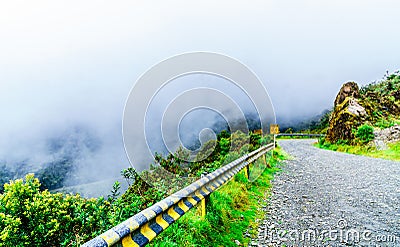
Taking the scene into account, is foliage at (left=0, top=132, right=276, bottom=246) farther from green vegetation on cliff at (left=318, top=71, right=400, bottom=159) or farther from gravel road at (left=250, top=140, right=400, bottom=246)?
green vegetation on cliff at (left=318, top=71, right=400, bottom=159)

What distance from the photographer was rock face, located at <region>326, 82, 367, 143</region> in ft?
78.8

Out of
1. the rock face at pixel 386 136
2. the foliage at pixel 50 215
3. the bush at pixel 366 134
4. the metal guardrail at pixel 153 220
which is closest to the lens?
the metal guardrail at pixel 153 220

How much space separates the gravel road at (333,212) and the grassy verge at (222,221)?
0.31 metres

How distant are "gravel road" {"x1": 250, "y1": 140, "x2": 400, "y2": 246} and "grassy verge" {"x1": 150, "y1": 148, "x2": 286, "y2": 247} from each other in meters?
0.31

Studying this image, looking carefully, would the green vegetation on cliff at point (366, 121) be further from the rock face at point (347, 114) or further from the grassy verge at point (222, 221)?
the grassy verge at point (222, 221)

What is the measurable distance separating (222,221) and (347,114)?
2388 centimetres

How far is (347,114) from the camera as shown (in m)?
25.4

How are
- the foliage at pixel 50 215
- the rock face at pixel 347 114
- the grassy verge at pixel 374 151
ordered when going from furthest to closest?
the rock face at pixel 347 114, the grassy verge at pixel 374 151, the foliage at pixel 50 215

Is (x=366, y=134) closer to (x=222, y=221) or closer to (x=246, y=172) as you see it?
(x=246, y=172)

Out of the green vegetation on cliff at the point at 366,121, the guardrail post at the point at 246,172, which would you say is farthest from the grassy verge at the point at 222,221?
the green vegetation on cliff at the point at 366,121

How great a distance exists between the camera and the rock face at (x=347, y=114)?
78.8 feet

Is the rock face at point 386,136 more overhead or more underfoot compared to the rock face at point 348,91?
more underfoot

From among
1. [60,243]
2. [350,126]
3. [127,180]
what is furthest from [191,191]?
[350,126]

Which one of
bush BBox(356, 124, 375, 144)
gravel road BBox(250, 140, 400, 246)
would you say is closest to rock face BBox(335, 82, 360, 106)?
bush BBox(356, 124, 375, 144)
